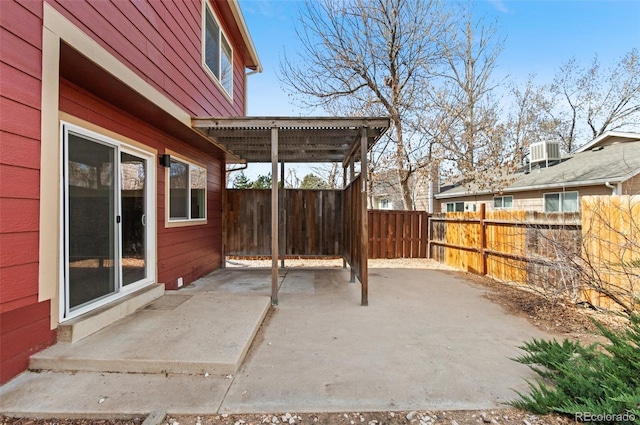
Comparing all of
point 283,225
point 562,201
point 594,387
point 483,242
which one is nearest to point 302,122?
point 283,225

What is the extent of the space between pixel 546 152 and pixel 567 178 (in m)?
2.95

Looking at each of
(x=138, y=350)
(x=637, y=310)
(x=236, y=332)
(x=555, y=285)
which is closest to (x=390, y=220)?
(x=555, y=285)

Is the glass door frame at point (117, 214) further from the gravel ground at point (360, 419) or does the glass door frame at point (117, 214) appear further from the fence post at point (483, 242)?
the fence post at point (483, 242)

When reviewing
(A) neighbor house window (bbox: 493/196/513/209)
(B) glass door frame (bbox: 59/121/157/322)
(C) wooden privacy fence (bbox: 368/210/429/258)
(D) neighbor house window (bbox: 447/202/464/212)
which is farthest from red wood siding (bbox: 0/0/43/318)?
(D) neighbor house window (bbox: 447/202/464/212)

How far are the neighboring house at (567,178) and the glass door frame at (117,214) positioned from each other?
851 centimetres

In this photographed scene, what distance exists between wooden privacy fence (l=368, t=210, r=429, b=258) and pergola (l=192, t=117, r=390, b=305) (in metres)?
3.52

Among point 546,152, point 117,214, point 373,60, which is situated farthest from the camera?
point 546,152

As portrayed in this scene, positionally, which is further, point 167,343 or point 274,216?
point 274,216

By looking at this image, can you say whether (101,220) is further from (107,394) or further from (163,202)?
(107,394)

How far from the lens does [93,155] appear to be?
3088 mm

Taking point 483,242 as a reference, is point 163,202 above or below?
above

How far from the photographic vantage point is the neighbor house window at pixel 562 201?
8.90m

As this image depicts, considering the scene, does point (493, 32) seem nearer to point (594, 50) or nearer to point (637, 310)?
point (594, 50)

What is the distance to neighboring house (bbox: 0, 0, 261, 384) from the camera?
84.4 inches
